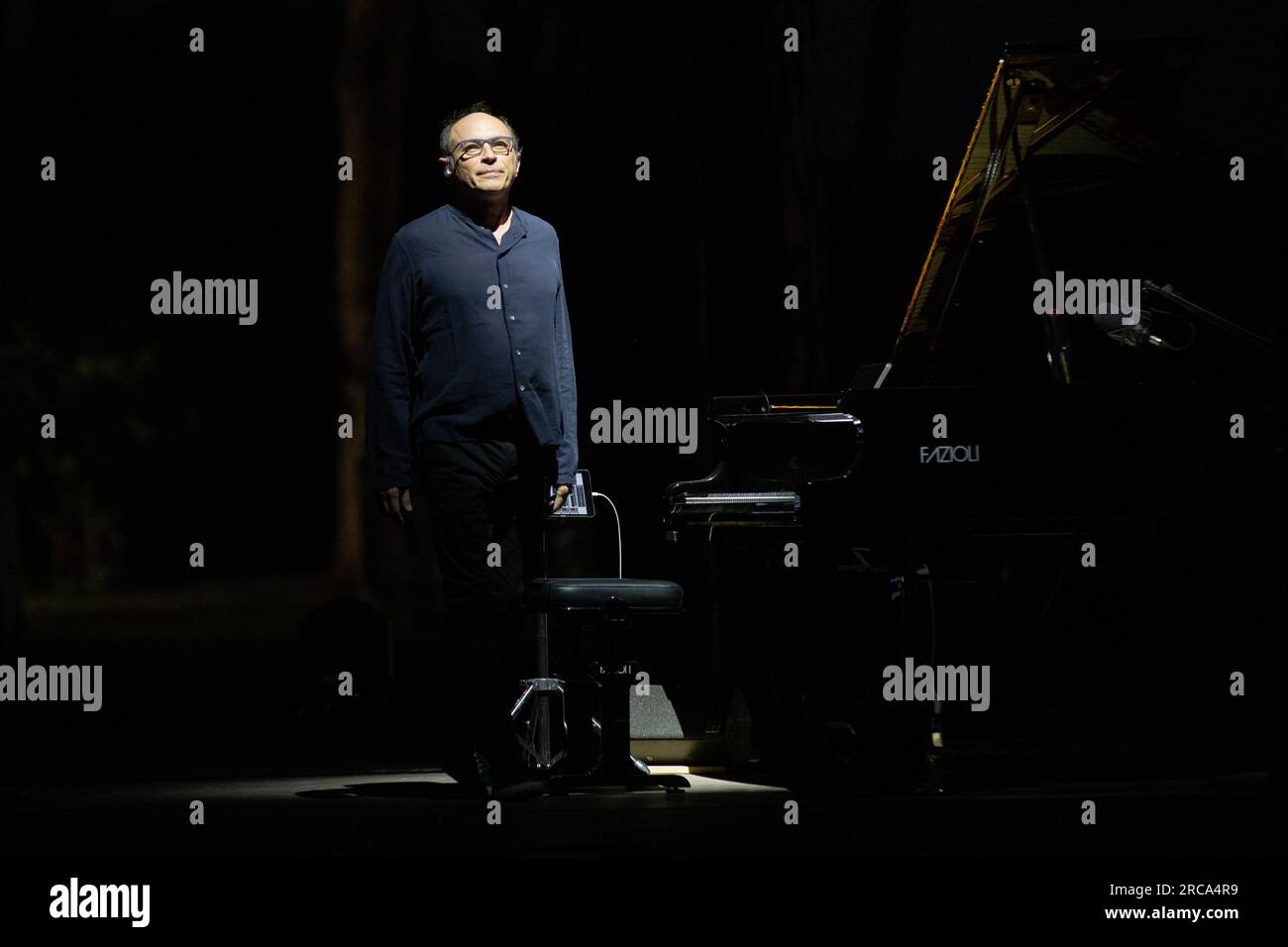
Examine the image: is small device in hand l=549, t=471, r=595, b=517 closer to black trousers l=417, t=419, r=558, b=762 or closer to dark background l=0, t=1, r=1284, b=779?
black trousers l=417, t=419, r=558, b=762

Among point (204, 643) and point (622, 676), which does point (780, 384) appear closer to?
point (622, 676)

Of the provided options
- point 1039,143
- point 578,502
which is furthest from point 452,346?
point 1039,143

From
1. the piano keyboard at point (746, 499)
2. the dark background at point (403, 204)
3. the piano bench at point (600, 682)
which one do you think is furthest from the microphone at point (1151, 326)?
the piano bench at point (600, 682)

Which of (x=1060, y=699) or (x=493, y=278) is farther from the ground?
(x=493, y=278)

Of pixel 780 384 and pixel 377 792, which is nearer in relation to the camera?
pixel 377 792

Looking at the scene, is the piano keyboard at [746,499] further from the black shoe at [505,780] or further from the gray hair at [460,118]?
the gray hair at [460,118]

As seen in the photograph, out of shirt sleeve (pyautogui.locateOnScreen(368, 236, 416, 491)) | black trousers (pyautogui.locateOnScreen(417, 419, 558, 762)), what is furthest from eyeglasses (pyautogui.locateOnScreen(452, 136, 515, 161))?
black trousers (pyautogui.locateOnScreen(417, 419, 558, 762))

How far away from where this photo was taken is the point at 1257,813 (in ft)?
14.3

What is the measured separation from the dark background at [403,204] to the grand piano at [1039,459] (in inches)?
15.8

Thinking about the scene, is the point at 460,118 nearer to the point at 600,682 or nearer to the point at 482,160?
the point at 482,160

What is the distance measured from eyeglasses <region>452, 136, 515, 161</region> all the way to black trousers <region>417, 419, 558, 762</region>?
64cm

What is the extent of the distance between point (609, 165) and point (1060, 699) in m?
2.25

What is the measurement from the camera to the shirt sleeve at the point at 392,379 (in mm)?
4352
